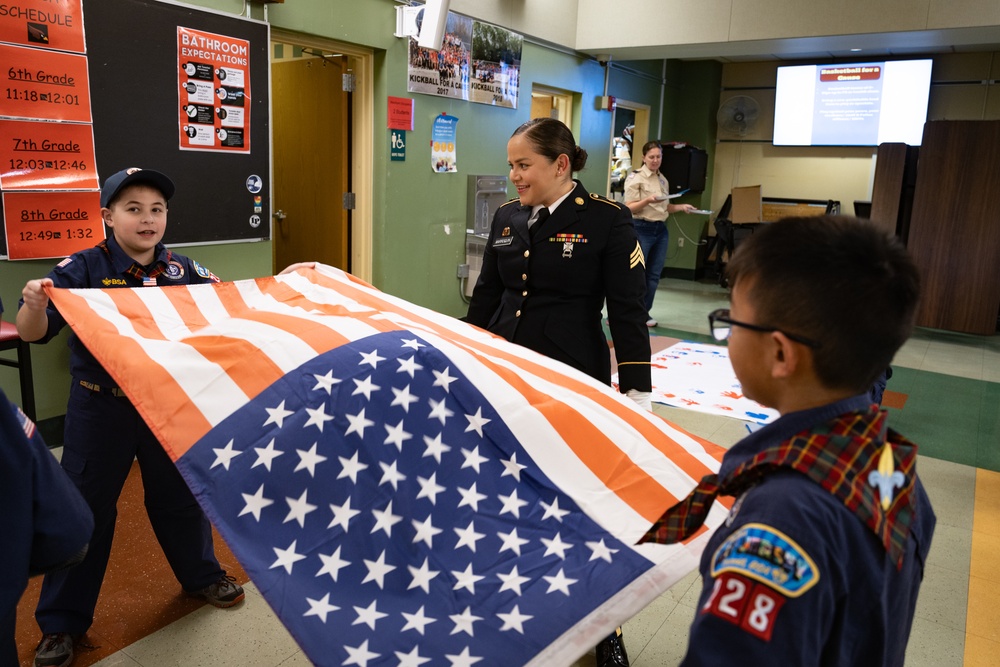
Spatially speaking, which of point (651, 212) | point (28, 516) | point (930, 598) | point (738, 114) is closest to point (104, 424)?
point (28, 516)

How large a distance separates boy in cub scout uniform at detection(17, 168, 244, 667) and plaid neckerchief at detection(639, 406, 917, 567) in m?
1.77

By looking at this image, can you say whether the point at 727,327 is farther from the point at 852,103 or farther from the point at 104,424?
the point at 852,103

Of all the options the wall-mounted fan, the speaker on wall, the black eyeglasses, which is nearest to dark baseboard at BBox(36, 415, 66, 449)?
the speaker on wall

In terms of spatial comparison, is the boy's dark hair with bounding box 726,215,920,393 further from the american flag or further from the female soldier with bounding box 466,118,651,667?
the female soldier with bounding box 466,118,651,667

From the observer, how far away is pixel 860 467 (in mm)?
814

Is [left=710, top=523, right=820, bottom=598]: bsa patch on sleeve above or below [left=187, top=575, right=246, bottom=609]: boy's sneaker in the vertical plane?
above

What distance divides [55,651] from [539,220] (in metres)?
1.82

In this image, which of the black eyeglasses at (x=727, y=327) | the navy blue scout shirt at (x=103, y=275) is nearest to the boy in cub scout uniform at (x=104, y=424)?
A: the navy blue scout shirt at (x=103, y=275)

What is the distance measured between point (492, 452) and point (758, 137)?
9291mm

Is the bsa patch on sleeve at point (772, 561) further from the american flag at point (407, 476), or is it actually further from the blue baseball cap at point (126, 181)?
the blue baseball cap at point (126, 181)

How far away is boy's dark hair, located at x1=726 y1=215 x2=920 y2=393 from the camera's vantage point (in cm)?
84

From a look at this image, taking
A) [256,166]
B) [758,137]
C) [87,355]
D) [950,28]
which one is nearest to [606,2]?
[950,28]

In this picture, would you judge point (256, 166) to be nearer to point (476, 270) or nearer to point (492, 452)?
point (476, 270)

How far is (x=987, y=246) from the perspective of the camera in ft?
21.6
